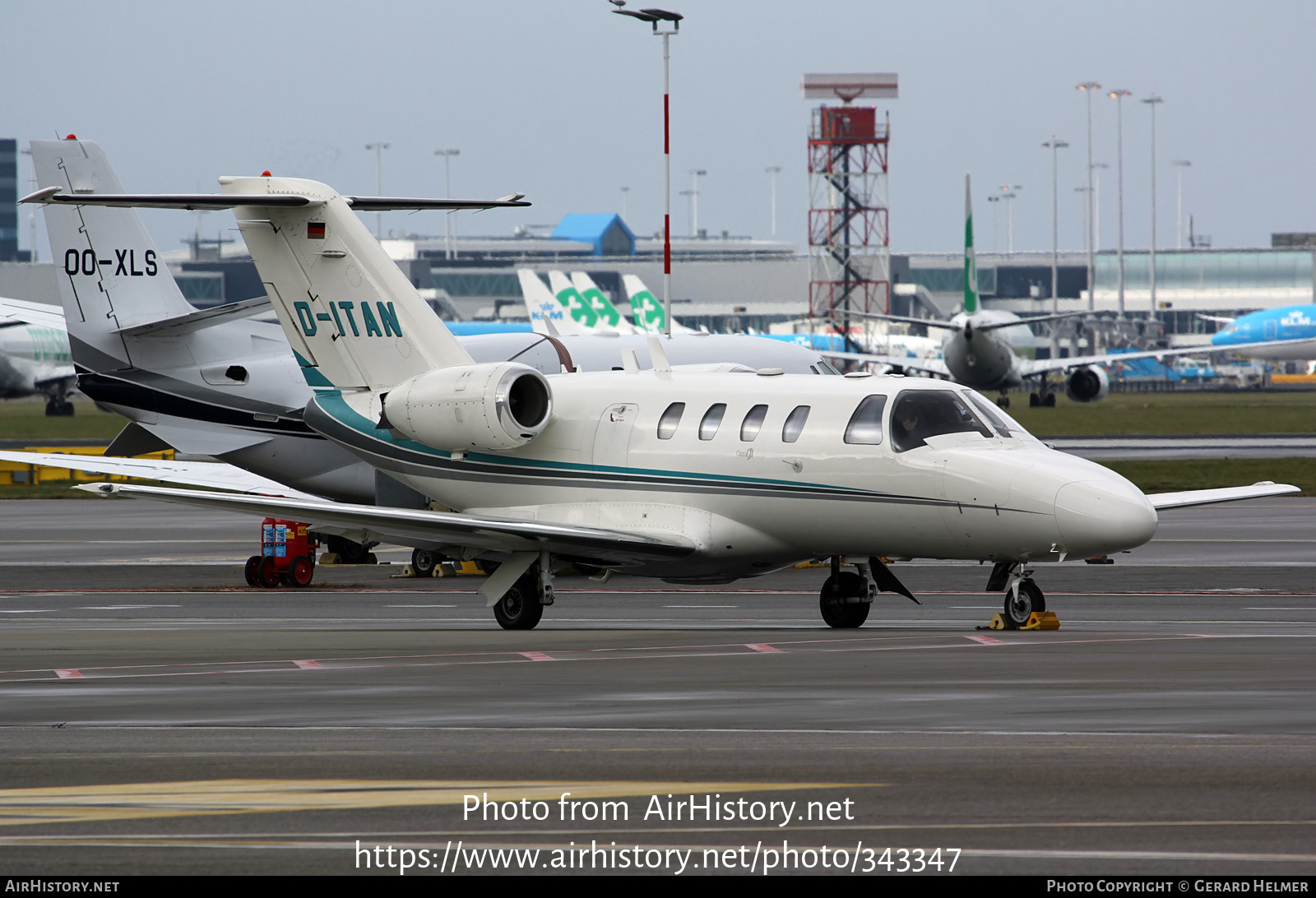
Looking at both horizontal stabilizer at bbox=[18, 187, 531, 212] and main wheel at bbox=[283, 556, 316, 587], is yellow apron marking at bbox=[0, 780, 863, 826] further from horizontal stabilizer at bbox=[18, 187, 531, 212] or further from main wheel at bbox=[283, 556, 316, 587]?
main wheel at bbox=[283, 556, 316, 587]

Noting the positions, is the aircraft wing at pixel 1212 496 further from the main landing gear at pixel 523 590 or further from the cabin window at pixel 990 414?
the main landing gear at pixel 523 590

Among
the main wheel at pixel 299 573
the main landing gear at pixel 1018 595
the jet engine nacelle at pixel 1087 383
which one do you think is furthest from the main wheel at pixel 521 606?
the jet engine nacelle at pixel 1087 383

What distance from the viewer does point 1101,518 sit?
17.9 metres

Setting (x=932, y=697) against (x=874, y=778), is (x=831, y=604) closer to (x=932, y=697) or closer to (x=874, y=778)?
(x=932, y=697)

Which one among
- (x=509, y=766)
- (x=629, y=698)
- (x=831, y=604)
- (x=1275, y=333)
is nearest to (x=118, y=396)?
(x=831, y=604)

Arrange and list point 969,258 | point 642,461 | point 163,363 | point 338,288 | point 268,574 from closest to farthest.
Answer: point 642,461 < point 338,288 < point 268,574 < point 163,363 < point 969,258

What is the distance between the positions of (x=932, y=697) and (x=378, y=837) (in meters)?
5.89

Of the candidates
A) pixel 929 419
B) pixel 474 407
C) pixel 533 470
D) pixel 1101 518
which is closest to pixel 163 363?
pixel 474 407

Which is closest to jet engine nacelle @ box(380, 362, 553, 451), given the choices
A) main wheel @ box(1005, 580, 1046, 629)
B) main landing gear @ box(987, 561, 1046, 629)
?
main landing gear @ box(987, 561, 1046, 629)

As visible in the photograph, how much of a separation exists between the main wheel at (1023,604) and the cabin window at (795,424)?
2.95 m

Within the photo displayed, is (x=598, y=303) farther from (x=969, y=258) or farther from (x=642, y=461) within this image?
(x=642, y=461)

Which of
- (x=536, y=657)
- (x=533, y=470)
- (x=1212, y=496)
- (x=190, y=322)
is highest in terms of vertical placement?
(x=190, y=322)

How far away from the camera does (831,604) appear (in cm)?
2045

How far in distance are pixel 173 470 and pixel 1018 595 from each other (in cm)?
1606
